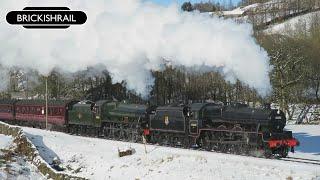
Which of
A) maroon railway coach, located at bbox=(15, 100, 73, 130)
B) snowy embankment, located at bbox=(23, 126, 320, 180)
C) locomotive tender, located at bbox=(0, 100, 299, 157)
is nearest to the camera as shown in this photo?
snowy embankment, located at bbox=(23, 126, 320, 180)

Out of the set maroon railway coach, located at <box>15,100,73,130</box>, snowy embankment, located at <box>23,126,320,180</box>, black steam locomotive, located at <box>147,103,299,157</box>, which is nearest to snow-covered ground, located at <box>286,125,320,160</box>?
snowy embankment, located at <box>23,126,320,180</box>

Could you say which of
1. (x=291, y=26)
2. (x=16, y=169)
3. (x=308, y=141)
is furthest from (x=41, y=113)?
(x=291, y=26)

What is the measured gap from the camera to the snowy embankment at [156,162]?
62.0ft

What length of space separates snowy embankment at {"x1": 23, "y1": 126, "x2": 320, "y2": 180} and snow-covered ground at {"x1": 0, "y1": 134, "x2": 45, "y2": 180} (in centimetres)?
127

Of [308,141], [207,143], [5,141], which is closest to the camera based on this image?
[207,143]

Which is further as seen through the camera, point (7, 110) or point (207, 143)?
point (7, 110)

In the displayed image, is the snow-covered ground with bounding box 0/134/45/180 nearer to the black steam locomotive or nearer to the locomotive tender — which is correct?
the locomotive tender

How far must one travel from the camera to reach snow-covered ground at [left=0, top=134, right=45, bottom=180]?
25.2 m

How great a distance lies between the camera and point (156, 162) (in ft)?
75.4

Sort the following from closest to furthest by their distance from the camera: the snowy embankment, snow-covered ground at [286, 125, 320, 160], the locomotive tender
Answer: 1. the snowy embankment
2. the locomotive tender
3. snow-covered ground at [286, 125, 320, 160]

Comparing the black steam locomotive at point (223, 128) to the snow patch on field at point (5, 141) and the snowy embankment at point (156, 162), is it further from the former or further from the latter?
the snow patch on field at point (5, 141)

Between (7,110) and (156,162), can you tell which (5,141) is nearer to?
(7,110)

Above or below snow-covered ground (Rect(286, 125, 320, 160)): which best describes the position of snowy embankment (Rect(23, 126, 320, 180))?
above

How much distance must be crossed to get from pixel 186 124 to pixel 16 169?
380 inches
